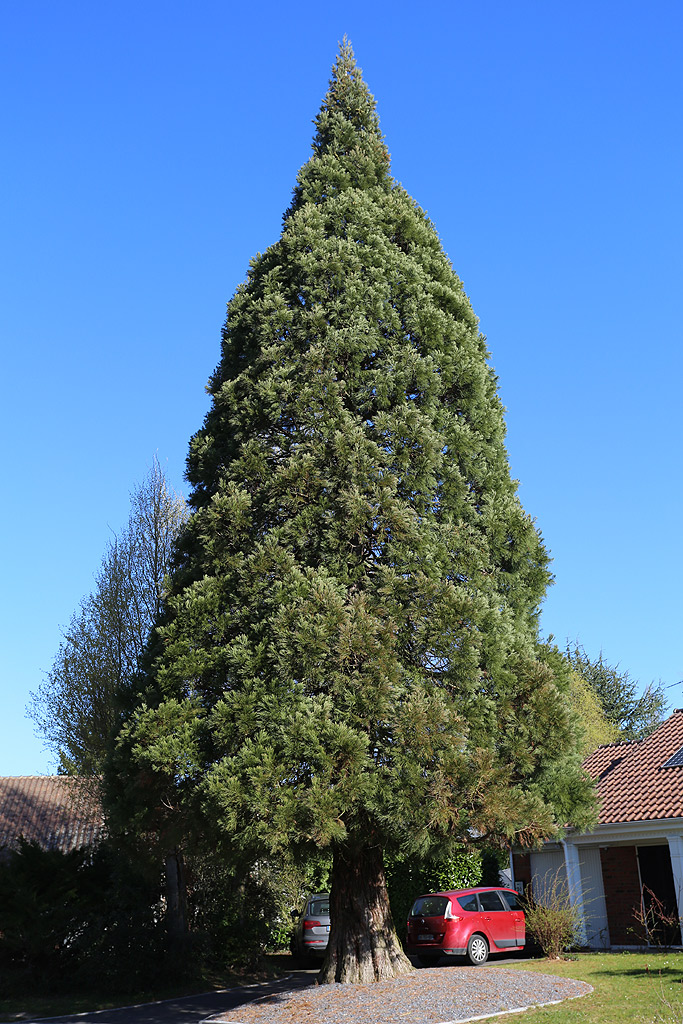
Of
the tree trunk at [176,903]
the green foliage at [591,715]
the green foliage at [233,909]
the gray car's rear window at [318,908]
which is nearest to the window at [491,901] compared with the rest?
the gray car's rear window at [318,908]

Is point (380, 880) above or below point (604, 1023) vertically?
above

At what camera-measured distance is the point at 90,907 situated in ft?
60.3

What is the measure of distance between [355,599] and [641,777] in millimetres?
12233

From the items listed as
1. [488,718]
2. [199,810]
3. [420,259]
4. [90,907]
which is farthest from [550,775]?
[90,907]

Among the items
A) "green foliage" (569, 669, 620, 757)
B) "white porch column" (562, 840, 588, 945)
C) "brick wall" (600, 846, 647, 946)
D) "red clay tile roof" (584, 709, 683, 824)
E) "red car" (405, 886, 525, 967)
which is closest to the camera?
"red car" (405, 886, 525, 967)

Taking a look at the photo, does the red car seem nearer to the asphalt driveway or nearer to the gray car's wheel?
the gray car's wheel

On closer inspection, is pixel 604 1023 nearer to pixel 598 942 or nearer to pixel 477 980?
pixel 477 980

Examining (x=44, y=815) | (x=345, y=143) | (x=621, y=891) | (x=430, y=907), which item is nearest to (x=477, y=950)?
(x=430, y=907)

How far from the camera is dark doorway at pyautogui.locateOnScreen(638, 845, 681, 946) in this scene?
58.5 ft

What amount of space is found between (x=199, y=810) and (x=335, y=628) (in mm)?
3110

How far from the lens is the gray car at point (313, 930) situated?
18844 millimetres

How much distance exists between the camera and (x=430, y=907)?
16.6 m

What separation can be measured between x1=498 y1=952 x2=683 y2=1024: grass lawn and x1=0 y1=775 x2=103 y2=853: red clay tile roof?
49.8ft

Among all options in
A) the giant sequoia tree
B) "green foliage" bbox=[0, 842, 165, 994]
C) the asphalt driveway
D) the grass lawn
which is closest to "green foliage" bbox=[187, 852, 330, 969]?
A: "green foliage" bbox=[0, 842, 165, 994]
